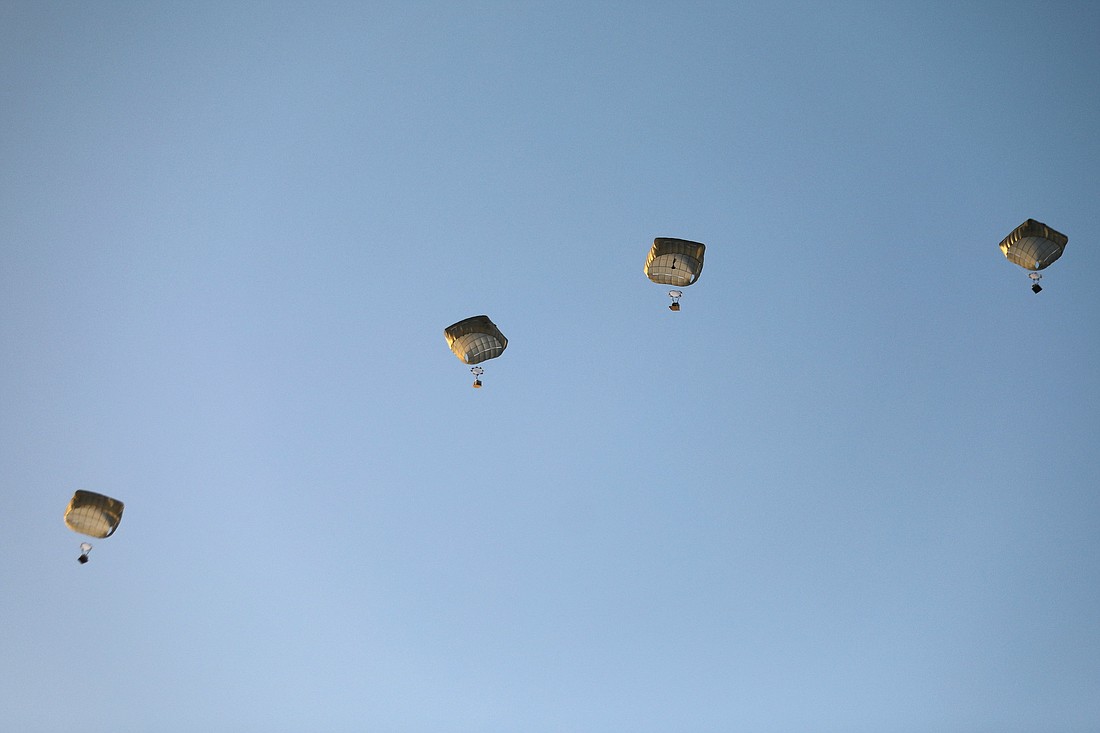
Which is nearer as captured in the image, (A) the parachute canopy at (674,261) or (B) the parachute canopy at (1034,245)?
(A) the parachute canopy at (674,261)

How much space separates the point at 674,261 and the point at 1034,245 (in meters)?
11.8

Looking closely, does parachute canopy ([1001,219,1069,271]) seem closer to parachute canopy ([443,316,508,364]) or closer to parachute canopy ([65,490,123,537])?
parachute canopy ([443,316,508,364])

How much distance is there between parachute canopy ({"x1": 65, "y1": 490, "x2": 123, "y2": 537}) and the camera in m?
29.8

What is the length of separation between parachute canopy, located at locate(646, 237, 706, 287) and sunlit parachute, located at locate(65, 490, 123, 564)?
18.2 meters

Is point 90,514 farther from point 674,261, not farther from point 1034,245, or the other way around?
point 1034,245

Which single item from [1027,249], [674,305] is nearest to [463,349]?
[674,305]

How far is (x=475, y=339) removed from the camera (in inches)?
1196

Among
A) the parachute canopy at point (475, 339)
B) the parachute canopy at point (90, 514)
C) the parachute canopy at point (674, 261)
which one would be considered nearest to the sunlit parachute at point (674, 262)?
the parachute canopy at point (674, 261)

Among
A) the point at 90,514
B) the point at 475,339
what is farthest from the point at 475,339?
the point at 90,514

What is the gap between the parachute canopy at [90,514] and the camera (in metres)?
29.8

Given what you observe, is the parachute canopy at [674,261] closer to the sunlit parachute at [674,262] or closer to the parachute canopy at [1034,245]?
Result: the sunlit parachute at [674,262]

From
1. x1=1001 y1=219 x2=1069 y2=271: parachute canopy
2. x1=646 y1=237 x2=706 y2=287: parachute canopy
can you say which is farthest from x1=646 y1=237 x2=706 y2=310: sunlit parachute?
x1=1001 y1=219 x2=1069 y2=271: parachute canopy

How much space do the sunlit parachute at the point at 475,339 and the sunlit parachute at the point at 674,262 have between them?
17.2ft

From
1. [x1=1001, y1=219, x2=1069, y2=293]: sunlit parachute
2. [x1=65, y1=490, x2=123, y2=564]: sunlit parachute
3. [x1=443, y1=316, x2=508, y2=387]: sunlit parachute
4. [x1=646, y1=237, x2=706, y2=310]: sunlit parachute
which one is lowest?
[x1=65, y1=490, x2=123, y2=564]: sunlit parachute
